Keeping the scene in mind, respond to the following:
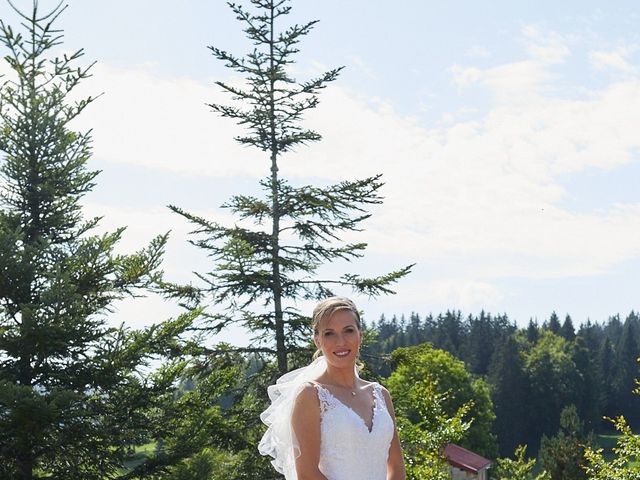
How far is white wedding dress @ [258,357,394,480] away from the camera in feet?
16.1

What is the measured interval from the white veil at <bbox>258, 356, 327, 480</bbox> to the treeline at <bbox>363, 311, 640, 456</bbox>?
7354cm

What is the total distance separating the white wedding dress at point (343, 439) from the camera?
489 centimetres

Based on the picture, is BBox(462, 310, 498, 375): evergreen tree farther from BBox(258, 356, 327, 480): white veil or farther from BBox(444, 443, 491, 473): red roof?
BBox(258, 356, 327, 480): white veil

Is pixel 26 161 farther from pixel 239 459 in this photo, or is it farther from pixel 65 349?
pixel 239 459

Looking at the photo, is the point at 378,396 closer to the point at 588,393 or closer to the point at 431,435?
the point at 431,435

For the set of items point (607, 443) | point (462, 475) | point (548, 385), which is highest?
point (462, 475)

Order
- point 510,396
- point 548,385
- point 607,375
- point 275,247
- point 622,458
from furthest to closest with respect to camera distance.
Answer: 1. point 607,375
2. point 548,385
3. point 510,396
4. point 275,247
5. point 622,458

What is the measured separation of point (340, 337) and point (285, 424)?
67 centimetres

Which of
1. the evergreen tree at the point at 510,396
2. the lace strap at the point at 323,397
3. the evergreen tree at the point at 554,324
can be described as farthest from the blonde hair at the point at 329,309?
the evergreen tree at the point at 554,324

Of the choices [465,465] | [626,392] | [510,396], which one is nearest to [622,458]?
[465,465]

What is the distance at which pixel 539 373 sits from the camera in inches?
3765

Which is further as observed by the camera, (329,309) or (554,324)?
(554,324)

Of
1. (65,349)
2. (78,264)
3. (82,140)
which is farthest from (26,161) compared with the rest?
(65,349)

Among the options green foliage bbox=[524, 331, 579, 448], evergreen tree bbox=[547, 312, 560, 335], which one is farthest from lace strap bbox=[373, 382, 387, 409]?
evergreen tree bbox=[547, 312, 560, 335]
